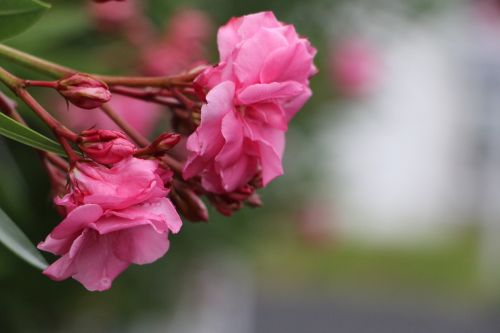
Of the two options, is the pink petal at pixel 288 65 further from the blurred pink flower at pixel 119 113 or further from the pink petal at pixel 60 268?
the blurred pink flower at pixel 119 113

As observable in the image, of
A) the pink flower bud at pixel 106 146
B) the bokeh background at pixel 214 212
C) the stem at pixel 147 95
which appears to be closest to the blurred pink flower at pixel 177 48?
the bokeh background at pixel 214 212

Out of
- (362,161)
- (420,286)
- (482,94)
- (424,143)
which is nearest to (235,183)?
(362,161)

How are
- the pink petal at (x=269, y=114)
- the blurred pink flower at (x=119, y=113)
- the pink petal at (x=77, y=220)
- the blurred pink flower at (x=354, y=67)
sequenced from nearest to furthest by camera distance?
the pink petal at (x=77, y=220) < the pink petal at (x=269, y=114) < the blurred pink flower at (x=119, y=113) < the blurred pink flower at (x=354, y=67)

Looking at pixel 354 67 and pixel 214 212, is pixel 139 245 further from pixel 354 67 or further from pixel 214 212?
pixel 354 67

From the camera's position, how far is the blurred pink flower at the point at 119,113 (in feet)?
5.15

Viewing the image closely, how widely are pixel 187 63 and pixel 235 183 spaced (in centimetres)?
85

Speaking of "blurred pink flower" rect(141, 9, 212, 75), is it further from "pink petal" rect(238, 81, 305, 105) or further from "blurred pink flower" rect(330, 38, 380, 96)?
"blurred pink flower" rect(330, 38, 380, 96)

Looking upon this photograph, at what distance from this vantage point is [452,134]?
11875mm

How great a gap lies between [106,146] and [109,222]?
67 mm

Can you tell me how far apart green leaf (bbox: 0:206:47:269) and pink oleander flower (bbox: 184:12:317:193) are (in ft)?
0.52

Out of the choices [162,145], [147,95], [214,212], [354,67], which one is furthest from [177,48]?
[354,67]

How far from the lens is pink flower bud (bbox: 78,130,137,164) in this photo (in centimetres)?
79

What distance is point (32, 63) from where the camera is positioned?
2.89 feet

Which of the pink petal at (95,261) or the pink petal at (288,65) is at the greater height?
the pink petal at (288,65)
